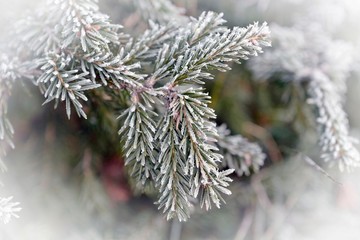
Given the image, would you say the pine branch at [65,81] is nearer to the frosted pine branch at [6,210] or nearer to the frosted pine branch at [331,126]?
the frosted pine branch at [6,210]

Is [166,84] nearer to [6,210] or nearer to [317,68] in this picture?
[6,210]

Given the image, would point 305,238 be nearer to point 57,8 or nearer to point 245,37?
point 245,37

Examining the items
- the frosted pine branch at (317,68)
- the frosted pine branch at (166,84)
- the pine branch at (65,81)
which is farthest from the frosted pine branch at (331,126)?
the pine branch at (65,81)

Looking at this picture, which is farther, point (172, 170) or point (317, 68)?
point (317, 68)

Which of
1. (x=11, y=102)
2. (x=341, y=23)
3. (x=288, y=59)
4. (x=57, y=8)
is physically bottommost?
(x=11, y=102)

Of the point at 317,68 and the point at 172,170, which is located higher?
the point at 317,68

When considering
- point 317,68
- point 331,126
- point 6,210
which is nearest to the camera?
point 6,210

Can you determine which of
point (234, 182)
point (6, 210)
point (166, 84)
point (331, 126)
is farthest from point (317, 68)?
point (6, 210)

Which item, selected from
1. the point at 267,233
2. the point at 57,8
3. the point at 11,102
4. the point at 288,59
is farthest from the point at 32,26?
the point at 267,233

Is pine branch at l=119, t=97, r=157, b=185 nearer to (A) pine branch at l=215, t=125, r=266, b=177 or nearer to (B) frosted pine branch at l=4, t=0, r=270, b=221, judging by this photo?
(B) frosted pine branch at l=4, t=0, r=270, b=221

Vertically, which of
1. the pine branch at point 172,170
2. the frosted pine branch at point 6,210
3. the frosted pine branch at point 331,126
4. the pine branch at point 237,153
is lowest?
the frosted pine branch at point 6,210

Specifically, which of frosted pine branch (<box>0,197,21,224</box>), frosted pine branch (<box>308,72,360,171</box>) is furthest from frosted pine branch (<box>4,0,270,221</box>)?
frosted pine branch (<box>308,72,360,171</box>)
